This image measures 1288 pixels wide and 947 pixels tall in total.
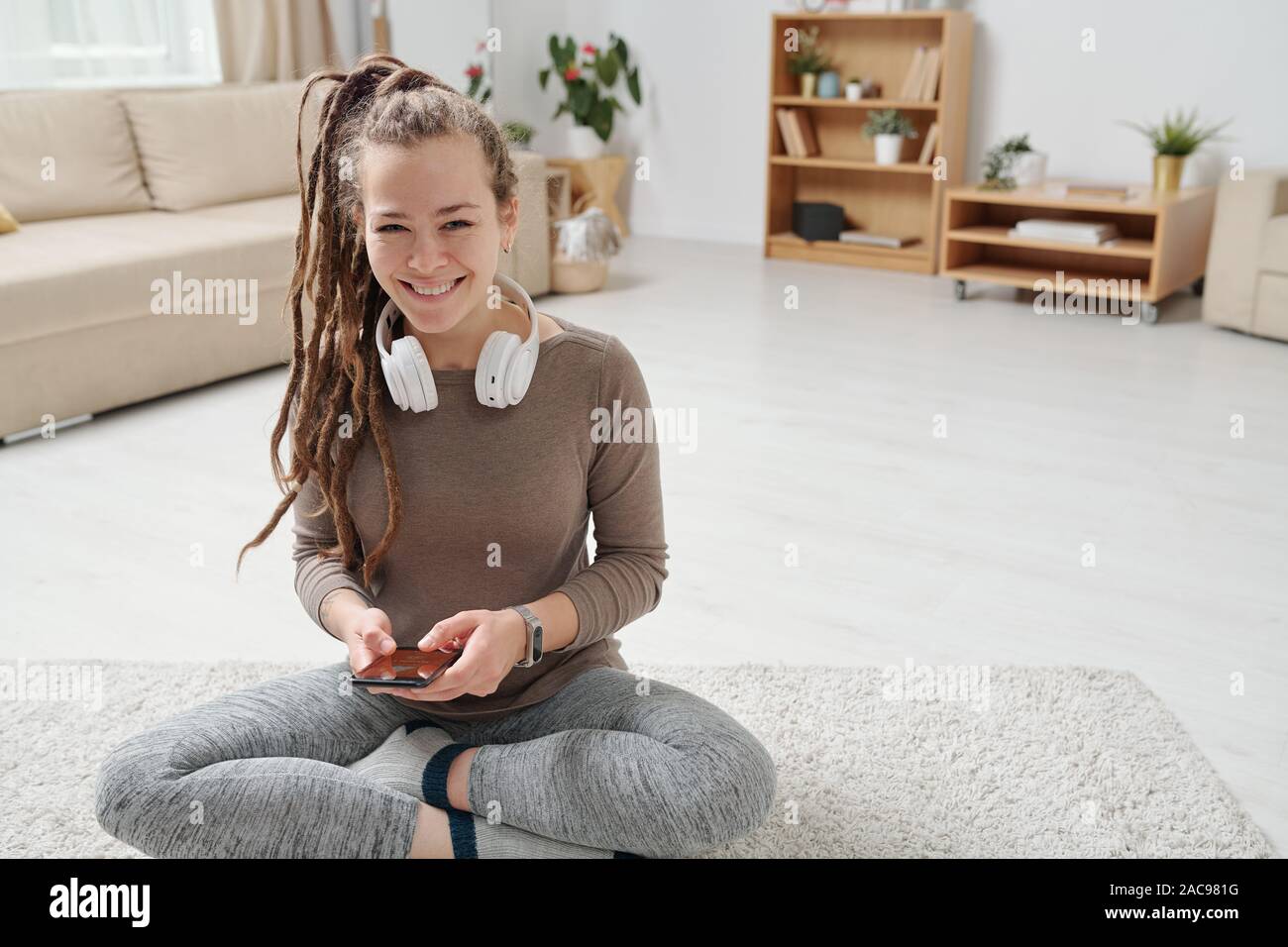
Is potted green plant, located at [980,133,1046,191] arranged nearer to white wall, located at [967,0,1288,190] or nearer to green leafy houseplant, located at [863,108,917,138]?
white wall, located at [967,0,1288,190]

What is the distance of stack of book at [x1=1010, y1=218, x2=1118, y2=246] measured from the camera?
410 cm

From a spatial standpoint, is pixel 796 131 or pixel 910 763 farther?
pixel 796 131

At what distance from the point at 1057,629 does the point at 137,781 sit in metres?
1.38

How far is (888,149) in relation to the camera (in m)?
4.79

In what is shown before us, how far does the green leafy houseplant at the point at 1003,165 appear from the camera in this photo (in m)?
4.30

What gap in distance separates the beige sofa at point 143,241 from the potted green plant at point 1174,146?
213 cm

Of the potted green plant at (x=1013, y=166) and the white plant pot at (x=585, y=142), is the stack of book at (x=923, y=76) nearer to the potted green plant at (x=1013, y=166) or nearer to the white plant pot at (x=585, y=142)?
the potted green plant at (x=1013, y=166)

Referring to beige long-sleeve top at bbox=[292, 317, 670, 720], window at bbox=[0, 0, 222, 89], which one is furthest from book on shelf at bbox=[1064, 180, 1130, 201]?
beige long-sleeve top at bbox=[292, 317, 670, 720]

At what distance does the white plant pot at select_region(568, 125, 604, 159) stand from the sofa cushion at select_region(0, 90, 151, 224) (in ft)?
7.03

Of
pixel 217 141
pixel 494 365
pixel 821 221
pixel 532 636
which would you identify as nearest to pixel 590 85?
pixel 821 221

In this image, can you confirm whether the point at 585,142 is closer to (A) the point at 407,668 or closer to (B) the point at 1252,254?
(B) the point at 1252,254

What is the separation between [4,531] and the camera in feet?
7.63

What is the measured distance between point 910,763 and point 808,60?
13.1ft

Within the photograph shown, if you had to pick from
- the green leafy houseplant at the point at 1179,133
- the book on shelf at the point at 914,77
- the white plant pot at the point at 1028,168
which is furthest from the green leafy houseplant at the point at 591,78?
the green leafy houseplant at the point at 1179,133
